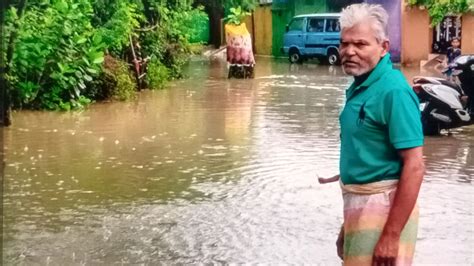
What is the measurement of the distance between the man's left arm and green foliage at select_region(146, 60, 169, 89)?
1491 centimetres

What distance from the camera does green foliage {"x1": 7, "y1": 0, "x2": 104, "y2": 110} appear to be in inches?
508

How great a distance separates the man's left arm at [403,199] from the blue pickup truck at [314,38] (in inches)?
1000

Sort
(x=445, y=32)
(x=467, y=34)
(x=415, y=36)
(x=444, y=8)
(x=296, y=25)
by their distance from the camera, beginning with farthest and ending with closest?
(x=296, y=25) → (x=415, y=36) → (x=445, y=32) → (x=467, y=34) → (x=444, y=8)

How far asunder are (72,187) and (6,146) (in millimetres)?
2648

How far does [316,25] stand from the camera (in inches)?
1163

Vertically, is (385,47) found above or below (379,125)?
above

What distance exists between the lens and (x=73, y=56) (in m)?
13.7

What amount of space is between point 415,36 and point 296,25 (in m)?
5.16

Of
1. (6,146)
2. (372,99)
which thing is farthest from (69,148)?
(372,99)

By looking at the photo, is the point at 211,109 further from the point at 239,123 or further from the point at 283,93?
the point at 283,93

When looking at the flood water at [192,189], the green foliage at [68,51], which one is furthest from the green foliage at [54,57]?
the flood water at [192,189]

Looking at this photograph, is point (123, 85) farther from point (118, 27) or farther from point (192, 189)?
point (192, 189)

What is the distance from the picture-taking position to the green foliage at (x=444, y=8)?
24719 mm

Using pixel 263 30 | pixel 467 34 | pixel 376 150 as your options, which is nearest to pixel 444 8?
pixel 467 34
